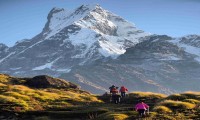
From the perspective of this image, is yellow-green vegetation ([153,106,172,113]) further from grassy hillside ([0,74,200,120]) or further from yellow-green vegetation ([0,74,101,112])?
yellow-green vegetation ([0,74,101,112])

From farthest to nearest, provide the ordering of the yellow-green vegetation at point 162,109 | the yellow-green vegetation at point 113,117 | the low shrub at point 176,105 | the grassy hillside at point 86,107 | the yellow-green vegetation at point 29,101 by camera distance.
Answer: the yellow-green vegetation at point 29,101
the low shrub at point 176,105
the yellow-green vegetation at point 162,109
the grassy hillside at point 86,107
the yellow-green vegetation at point 113,117

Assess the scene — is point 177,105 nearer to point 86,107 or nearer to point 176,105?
point 176,105

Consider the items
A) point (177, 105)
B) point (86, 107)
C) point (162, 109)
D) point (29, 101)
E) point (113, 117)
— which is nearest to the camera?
point (113, 117)

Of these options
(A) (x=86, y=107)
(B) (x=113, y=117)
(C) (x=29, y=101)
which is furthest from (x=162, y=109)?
(C) (x=29, y=101)

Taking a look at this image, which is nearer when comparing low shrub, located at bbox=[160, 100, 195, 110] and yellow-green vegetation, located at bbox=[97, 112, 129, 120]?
yellow-green vegetation, located at bbox=[97, 112, 129, 120]

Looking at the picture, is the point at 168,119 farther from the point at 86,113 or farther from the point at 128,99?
the point at 128,99

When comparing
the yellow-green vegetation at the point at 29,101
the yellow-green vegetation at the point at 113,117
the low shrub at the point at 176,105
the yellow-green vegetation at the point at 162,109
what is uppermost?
the yellow-green vegetation at the point at 29,101

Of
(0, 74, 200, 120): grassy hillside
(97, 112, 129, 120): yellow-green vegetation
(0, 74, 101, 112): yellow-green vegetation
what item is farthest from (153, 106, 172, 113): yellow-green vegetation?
(0, 74, 101, 112): yellow-green vegetation

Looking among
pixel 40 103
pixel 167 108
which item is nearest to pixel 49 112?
pixel 40 103

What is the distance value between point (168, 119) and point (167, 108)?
5.26 meters

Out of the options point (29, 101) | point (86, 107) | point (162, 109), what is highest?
point (29, 101)

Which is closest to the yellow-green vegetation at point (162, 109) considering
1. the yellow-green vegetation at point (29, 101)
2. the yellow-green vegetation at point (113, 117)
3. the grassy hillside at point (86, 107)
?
the grassy hillside at point (86, 107)

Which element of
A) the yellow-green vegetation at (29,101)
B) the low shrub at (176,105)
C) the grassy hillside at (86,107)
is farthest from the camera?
the yellow-green vegetation at (29,101)

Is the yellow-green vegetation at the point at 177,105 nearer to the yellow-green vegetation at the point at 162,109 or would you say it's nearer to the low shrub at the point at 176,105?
the low shrub at the point at 176,105
